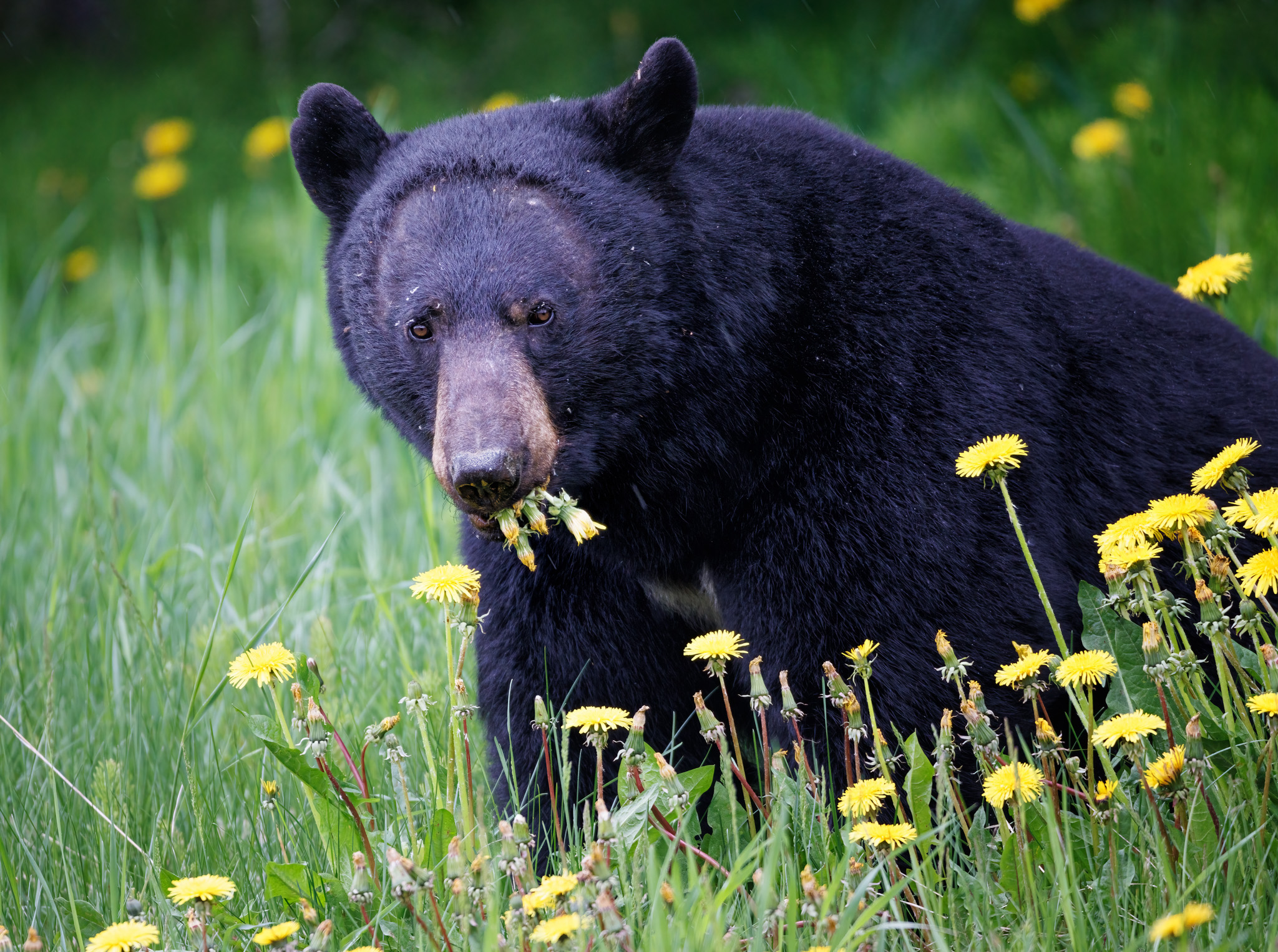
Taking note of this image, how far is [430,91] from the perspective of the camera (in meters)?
8.26

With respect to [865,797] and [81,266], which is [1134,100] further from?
[81,266]

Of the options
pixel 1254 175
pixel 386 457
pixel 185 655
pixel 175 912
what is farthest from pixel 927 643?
pixel 1254 175

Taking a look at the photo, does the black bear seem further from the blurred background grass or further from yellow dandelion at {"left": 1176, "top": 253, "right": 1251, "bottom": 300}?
the blurred background grass

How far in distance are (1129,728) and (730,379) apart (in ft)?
3.42

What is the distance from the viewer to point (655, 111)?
258cm

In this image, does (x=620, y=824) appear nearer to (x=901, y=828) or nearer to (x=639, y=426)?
(x=901, y=828)

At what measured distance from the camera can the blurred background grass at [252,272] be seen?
10.0 feet

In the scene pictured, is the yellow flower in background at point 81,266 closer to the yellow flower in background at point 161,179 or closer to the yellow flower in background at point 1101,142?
the yellow flower in background at point 161,179

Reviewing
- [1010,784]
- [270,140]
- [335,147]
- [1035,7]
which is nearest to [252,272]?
[270,140]

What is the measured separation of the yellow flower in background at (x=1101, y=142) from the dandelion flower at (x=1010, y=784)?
12.1ft

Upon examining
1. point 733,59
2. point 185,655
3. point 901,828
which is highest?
point 733,59

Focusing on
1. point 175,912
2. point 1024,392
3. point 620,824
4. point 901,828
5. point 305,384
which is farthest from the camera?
point 305,384

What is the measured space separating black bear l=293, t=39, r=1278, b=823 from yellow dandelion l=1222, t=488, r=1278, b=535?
0.43m

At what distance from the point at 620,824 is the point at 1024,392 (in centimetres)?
119
